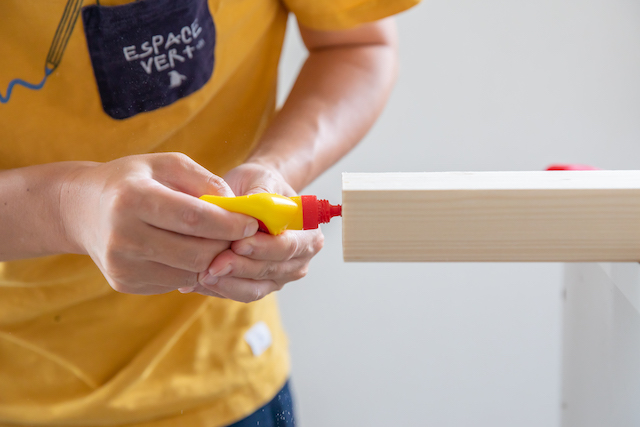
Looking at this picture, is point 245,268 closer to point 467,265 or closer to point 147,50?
point 147,50

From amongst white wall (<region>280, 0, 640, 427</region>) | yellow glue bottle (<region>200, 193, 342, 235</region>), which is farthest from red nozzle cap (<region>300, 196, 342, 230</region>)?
white wall (<region>280, 0, 640, 427</region>)

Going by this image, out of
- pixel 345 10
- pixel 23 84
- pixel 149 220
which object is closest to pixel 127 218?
pixel 149 220

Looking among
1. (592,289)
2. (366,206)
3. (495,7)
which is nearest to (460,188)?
(366,206)

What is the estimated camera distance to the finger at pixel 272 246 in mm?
262

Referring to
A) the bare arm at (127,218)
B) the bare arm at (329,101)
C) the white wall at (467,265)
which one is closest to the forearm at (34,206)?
the bare arm at (127,218)

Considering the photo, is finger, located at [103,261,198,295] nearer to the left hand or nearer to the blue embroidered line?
the left hand

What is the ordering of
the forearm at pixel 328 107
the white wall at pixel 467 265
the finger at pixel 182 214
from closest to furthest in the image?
the finger at pixel 182 214 → the forearm at pixel 328 107 → the white wall at pixel 467 265

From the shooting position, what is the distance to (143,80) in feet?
1.08

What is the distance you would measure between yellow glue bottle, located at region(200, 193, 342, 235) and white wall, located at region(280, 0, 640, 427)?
1.39ft

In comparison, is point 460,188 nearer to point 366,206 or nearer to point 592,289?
point 366,206

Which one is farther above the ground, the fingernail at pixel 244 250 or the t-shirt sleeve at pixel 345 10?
the t-shirt sleeve at pixel 345 10

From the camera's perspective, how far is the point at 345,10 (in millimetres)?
400

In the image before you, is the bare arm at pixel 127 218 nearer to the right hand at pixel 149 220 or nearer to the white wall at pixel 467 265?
the right hand at pixel 149 220

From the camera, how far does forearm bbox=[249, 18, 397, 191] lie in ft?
1.22
